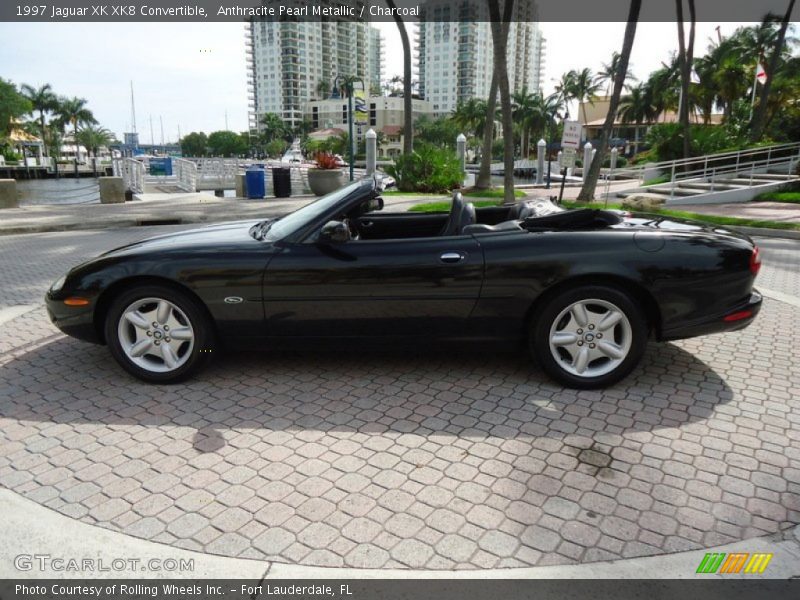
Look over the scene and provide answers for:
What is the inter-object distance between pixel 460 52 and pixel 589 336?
172m

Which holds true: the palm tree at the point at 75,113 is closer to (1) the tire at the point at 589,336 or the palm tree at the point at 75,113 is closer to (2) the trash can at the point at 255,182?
(2) the trash can at the point at 255,182

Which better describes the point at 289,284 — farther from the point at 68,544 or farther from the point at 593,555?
the point at 593,555

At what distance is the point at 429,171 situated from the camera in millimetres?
19953

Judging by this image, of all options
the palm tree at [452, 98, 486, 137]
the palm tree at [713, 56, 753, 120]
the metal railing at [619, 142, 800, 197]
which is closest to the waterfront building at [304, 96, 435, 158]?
the palm tree at [452, 98, 486, 137]

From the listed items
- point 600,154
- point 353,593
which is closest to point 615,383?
point 353,593

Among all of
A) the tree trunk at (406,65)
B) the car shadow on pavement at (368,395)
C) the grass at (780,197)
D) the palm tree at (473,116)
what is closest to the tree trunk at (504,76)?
the tree trunk at (406,65)

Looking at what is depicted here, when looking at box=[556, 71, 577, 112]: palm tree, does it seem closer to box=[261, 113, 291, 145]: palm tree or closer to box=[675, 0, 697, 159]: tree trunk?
box=[675, 0, 697, 159]: tree trunk

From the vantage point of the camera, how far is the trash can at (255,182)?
66.1 feet

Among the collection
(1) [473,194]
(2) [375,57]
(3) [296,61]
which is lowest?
(1) [473,194]

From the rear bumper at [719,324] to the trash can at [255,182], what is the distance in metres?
18.1

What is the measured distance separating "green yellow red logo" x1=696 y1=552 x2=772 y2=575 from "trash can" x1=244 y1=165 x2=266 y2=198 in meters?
19.5

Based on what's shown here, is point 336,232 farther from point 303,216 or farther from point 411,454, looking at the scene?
point 411,454

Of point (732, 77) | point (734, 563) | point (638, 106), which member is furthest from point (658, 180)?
point (638, 106)

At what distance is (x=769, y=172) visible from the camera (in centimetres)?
2148
